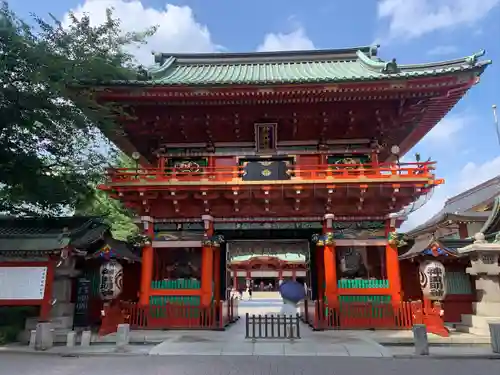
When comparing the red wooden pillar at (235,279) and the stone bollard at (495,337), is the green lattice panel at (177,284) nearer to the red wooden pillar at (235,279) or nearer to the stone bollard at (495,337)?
the stone bollard at (495,337)

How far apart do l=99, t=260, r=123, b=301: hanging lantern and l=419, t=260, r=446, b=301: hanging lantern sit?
11138 millimetres

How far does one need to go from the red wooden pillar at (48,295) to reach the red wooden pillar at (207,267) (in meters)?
5.23

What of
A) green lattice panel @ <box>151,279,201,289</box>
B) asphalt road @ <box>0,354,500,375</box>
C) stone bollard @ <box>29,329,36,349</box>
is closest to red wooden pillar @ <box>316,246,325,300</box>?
green lattice panel @ <box>151,279,201,289</box>

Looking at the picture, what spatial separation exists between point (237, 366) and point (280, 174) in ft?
27.4

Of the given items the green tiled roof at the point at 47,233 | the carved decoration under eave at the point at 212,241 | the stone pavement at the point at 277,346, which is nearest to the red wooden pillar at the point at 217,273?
the carved decoration under eave at the point at 212,241

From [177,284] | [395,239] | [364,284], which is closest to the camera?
[364,284]

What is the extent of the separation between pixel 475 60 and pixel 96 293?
660 inches

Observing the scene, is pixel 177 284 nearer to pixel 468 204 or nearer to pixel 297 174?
pixel 297 174

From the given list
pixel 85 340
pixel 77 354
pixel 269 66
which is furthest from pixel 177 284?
pixel 269 66

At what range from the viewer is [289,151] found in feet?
52.5

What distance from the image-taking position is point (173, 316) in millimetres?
13945

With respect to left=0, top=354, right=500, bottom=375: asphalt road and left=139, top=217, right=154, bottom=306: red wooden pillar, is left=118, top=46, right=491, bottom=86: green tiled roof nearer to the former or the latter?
left=139, top=217, right=154, bottom=306: red wooden pillar

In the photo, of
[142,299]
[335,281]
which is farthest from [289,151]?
[142,299]

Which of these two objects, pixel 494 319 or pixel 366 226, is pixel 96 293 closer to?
pixel 366 226
